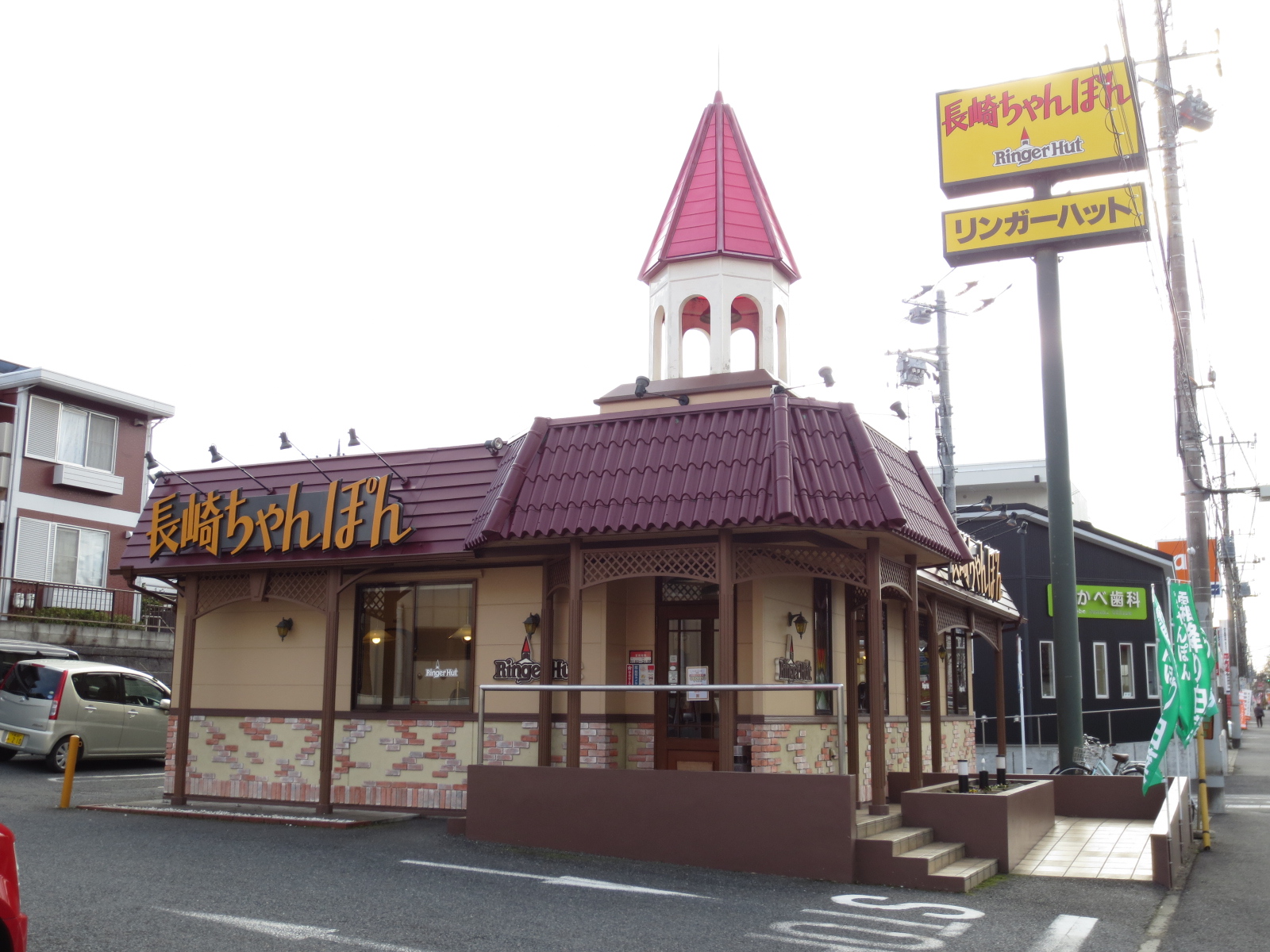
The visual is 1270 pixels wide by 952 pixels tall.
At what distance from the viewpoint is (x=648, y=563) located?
1118cm

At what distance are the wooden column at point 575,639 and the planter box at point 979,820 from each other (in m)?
3.32

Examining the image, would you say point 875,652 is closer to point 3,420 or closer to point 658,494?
point 658,494

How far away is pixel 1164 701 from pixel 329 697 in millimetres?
9030

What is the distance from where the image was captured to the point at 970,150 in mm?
16859

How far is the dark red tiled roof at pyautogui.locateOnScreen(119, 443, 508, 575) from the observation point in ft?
41.2

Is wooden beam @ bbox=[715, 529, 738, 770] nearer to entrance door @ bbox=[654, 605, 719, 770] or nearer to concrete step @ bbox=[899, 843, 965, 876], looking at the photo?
entrance door @ bbox=[654, 605, 719, 770]

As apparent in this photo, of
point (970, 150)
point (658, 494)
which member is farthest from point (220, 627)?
point (970, 150)

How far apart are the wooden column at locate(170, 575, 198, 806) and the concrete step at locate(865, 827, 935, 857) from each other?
8631 millimetres

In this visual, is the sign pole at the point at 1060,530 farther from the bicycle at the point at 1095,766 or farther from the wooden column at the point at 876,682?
the wooden column at the point at 876,682

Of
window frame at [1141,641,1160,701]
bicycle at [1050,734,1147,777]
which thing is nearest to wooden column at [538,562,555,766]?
bicycle at [1050,734,1147,777]

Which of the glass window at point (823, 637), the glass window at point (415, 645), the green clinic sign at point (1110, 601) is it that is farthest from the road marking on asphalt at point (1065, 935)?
the green clinic sign at point (1110, 601)

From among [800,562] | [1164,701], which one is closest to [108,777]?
[800,562]

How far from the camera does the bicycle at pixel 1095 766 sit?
14.4 m

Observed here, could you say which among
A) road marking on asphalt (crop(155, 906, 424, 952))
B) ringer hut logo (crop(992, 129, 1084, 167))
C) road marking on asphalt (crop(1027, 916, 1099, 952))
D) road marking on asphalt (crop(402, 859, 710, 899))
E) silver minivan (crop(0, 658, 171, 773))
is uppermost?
ringer hut logo (crop(992, 129, 1084, 167))
